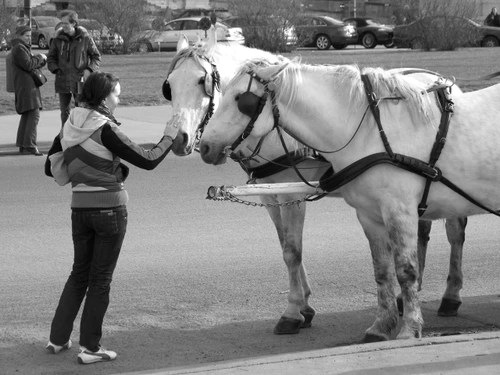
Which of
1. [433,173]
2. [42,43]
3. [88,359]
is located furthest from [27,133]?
[42,43]

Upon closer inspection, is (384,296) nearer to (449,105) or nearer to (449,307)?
(449,307)

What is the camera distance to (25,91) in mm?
15625

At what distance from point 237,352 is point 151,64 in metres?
24.6

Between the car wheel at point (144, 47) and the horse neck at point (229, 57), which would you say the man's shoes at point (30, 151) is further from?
the car wheel at point (144, 47)

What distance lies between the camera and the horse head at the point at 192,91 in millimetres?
6918

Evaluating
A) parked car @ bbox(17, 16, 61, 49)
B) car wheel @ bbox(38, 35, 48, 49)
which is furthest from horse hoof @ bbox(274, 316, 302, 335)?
car wheel @ bbox(38, 35, 48, 49)

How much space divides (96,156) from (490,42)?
3667cm

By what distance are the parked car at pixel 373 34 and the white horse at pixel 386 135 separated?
3521 centimetres

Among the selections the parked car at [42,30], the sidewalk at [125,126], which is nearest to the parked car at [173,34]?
the parked car at [42,30]

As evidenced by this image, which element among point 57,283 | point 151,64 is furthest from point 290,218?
point 151,64

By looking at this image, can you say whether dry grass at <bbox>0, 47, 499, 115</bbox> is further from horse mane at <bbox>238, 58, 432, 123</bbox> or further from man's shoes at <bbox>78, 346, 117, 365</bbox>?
horse mane at <bbox>238, 58, 432, 123</bbox>

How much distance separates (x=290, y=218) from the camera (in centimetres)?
694

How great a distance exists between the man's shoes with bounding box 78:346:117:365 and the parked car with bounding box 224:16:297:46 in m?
28.0

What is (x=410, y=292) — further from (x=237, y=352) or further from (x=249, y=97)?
(x=249, y=97)
